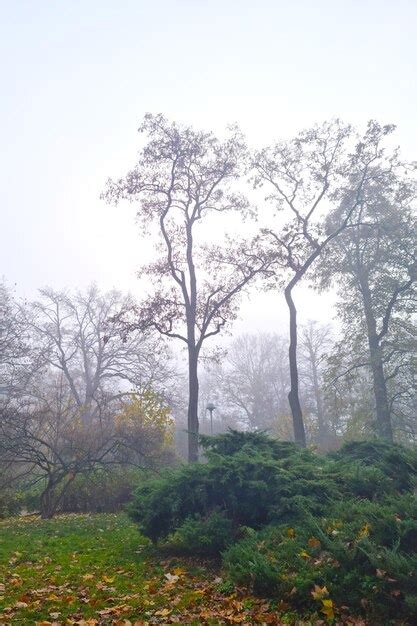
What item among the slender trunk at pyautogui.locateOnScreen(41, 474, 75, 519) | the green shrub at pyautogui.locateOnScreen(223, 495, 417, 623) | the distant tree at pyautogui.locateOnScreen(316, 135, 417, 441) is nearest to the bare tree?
the distant tree at pyautogui.locateOnScreen(316, 135, 417, 441)

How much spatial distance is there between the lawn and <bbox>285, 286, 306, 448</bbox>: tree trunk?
927cm

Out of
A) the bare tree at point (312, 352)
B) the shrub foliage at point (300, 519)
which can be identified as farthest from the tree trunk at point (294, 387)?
the bare tree at point (312, 352)

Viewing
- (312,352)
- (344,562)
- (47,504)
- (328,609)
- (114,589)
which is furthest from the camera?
(312,352)

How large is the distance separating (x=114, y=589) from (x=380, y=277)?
58.7 ft

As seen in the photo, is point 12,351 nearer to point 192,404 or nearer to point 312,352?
point 192,404

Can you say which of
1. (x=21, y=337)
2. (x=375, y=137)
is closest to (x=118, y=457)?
(x=21, y=337)

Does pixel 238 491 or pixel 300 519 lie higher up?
pixel 238 491

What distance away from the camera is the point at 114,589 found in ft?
19.7

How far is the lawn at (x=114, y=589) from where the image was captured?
5047 mm

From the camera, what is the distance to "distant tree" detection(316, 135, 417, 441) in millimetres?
20109

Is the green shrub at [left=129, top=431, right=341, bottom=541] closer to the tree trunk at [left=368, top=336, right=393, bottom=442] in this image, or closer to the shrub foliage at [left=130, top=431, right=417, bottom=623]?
the shrub foliage at [left=130, top=431, right=417, bottom=623]

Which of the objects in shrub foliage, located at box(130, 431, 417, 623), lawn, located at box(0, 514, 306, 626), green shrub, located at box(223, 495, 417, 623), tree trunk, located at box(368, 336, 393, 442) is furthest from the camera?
tree trunk, located at box(368, 336, 393, 442)

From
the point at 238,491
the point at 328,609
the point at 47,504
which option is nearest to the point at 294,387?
the point at 47,504

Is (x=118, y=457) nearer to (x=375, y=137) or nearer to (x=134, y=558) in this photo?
(x=134, y=558)
